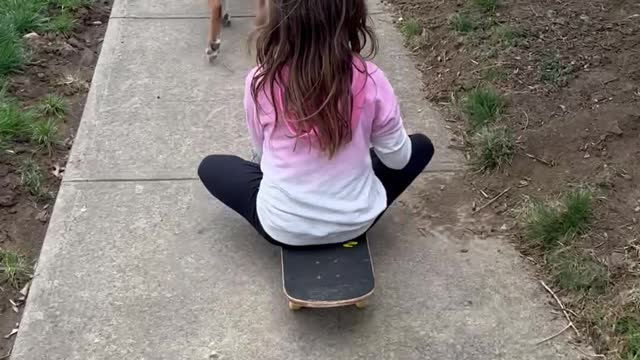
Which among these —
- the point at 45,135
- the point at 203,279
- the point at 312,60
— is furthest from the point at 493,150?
the point at 45,135

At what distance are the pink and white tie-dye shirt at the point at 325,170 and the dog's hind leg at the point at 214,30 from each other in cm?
166

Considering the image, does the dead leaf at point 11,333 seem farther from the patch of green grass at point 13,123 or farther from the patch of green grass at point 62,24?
the patch of green grass at point 62,24

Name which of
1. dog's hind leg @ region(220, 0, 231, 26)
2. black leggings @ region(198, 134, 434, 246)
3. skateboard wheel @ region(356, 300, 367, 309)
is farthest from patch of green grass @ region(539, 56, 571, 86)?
dog's hind leg @ region(220, 0, 231, 26)

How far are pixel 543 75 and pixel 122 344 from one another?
7.84ft

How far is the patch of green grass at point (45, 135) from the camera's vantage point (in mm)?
3887

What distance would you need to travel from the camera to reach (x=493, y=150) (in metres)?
3.75

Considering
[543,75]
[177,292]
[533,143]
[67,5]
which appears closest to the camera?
[177,292]

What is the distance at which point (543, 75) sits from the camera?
13.6ft

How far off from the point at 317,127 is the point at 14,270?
1256 mm

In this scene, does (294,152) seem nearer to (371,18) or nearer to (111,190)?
(111,190)

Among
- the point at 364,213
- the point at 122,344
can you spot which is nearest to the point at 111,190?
the point at 122,344

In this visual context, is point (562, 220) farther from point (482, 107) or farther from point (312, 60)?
point (312, 60)

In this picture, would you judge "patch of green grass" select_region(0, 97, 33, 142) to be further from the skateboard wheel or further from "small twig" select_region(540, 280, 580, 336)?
"small twig" select_region(540, 280, 580, 336)

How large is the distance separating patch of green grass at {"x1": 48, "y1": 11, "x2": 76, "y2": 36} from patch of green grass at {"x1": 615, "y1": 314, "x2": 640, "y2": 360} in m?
3.37
